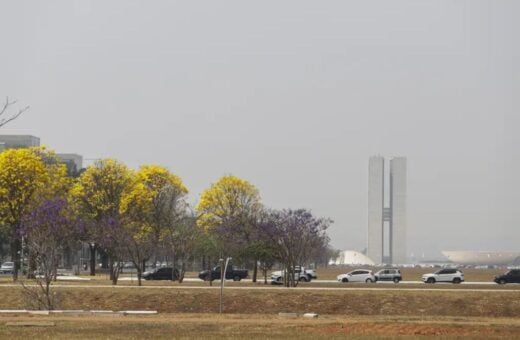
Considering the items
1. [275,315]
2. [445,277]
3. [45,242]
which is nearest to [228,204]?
[445,277]

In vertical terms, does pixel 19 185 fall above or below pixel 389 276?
above

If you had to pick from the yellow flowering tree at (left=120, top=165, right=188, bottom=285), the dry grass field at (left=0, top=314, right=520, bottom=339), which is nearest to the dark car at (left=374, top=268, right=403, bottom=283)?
the yellow flowering tree at (left=120, top=165, right=188, bottom=285)

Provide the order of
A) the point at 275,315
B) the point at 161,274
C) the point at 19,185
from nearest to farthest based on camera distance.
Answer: the point at 275,315
the point at 19,185
the point at 161,274

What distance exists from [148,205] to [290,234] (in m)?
22.3

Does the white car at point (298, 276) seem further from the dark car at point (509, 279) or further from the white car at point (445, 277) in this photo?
the dark car at point (509, 279)

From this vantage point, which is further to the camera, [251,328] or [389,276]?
[389,276]

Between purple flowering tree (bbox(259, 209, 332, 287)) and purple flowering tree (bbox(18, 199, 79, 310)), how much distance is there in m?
18.9

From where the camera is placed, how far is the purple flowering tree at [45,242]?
55.3 metres

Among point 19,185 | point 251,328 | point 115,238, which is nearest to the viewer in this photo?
point 251,328

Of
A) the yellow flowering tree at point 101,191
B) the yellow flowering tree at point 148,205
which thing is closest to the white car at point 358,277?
the yellow flowering tree at point 148,205

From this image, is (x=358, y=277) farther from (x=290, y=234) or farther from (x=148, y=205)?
(x=148, y=205)

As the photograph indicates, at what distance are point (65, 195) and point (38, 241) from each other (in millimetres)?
32712

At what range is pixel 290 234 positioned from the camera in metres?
83.2

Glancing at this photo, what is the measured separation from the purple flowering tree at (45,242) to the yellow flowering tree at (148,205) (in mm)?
21509
